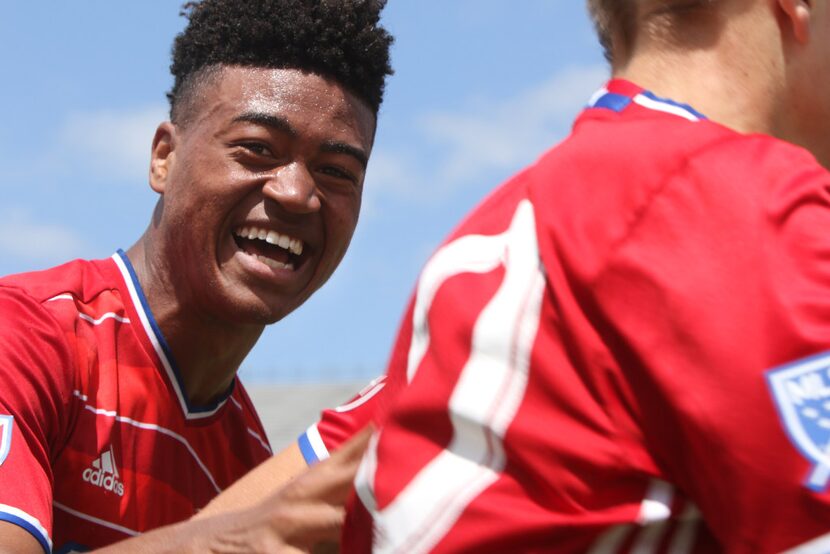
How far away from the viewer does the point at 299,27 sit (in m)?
4.02

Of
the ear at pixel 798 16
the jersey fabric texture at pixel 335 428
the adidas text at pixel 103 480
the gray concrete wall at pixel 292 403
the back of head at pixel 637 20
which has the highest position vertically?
the back of head at pixel 637 20

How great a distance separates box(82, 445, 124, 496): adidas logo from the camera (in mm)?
3488

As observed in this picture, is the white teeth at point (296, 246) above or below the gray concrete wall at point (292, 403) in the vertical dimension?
above

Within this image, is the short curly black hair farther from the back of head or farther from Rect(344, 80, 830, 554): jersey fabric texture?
Rect(344, 80, 830, 554): jersey fabric texture

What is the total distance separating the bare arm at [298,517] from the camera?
201 centimetres

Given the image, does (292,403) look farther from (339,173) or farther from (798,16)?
(798,16)

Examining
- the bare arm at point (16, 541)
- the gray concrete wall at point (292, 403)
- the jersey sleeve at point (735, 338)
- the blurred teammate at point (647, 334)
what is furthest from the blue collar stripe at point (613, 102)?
the gray concrete wall at point (292, 403)

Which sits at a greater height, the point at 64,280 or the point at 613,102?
the point at 613,102

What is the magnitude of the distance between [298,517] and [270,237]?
1.85 meters

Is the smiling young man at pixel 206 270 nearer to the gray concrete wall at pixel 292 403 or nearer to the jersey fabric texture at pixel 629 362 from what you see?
the jersey fabric texture at pixel 629 362

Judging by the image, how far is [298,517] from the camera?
6.87ft

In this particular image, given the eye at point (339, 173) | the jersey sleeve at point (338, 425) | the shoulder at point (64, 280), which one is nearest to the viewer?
the jersey sleeve at point (338, 425)

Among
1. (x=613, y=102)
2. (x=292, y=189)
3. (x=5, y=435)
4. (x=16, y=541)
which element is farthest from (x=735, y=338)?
(x=292, y=189)

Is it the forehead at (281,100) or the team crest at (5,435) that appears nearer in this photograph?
the team crest at (5,435)
